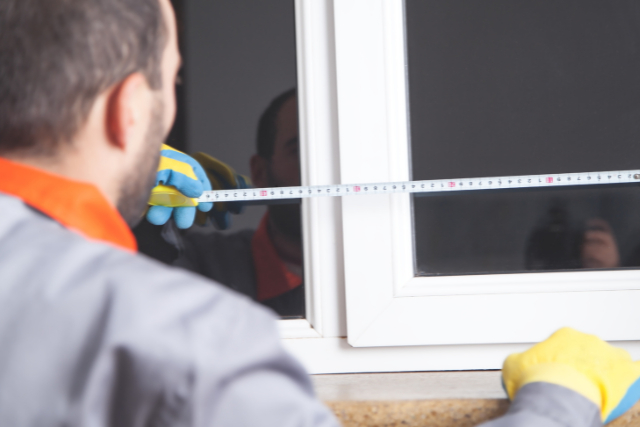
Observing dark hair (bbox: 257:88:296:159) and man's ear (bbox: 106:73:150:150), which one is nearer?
man's ear (bbox: 106:73:150:150)

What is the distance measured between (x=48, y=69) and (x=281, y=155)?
0.54 meters

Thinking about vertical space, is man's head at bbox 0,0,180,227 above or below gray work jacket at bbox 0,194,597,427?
above

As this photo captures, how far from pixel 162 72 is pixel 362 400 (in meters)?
0.52

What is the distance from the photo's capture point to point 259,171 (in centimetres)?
97

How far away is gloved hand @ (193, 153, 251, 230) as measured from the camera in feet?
3.19

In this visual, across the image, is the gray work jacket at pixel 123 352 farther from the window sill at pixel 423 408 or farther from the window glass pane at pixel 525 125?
the window glass pane at pixel 525 125

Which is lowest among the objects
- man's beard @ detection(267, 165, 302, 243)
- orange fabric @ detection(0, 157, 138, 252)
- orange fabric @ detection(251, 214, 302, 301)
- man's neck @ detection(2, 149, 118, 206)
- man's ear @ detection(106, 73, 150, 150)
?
orange fabric @ detection(251, 214, 302, 301)

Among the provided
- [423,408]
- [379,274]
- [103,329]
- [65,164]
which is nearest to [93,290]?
[103,329]

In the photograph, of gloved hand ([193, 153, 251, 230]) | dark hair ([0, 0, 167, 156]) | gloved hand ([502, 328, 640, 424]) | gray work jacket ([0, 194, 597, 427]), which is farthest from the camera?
gloved hand ([193, 153, 251, 230])

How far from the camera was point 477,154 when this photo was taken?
92 centimetres

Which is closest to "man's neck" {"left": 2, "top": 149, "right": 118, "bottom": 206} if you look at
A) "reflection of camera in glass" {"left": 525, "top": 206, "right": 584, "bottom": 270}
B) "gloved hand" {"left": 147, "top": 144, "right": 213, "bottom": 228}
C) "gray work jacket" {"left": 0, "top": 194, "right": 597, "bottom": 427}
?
"gray work jacket" {"left": 0, "top": 194, "right": 597, "bottom": 427}

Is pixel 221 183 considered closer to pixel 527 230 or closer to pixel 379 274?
pixel 379 274

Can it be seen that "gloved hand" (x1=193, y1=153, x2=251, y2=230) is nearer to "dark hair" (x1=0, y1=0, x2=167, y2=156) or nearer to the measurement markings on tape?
the measurement markings on tape

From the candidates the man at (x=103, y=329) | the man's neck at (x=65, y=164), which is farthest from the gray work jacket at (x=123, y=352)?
the man's neck at (x=65, y=164)
